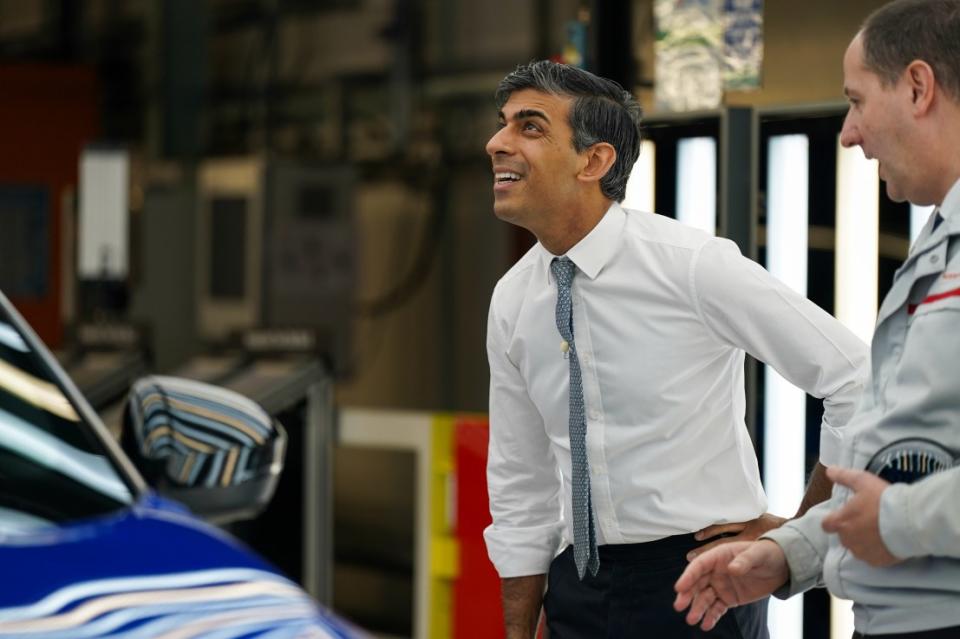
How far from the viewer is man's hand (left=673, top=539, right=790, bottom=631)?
178 cm

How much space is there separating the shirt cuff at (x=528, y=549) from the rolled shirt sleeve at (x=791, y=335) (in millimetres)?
425

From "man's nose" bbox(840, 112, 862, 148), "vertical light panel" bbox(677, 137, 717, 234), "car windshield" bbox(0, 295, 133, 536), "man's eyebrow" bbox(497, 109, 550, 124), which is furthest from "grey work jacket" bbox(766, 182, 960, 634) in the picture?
"vertical light panel" bbox(677, 137, 717, 234)

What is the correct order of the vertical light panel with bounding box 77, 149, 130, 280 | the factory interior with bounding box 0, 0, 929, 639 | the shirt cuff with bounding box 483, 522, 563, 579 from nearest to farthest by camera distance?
1. the shirt cuff with bounding box 483, 522, 563, 579
2. the factory interior with bounding box 0, 0, 929, 639
3. the vertical light panel with bounding box 77, 149, 130, 280

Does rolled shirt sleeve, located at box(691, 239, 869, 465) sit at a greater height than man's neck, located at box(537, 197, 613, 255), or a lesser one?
lesser

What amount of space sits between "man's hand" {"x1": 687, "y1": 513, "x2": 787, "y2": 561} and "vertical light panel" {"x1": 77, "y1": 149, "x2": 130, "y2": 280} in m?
5.13

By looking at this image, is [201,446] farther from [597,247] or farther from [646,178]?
[646,178]

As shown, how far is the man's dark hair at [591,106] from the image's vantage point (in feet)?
7.47

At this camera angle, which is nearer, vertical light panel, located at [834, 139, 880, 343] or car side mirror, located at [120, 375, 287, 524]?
car side mirror, located at [120, 375, 287, 524]

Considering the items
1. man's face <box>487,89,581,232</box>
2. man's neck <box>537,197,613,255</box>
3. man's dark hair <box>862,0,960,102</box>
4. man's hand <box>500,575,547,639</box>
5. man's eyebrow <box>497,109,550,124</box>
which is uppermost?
man's dark hair <box>862,0,960,102</box>

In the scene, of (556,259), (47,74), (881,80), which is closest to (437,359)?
(47,74)

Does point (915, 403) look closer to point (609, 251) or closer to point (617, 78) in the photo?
point (609, 251)

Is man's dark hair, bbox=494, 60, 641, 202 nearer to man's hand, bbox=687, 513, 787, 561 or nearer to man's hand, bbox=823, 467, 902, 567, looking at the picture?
man's hand, bbox=687, 513, 787, 561

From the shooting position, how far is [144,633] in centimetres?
152

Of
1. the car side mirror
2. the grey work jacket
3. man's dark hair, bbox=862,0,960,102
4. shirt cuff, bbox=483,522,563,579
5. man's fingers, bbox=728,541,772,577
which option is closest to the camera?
the grey work jacket
